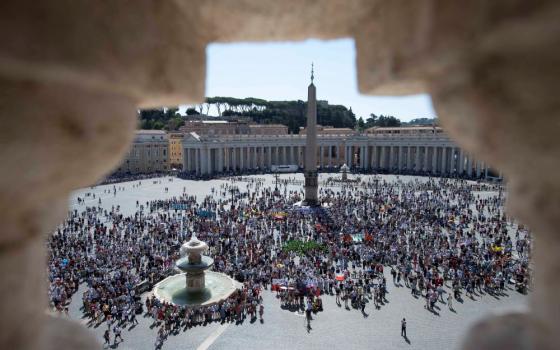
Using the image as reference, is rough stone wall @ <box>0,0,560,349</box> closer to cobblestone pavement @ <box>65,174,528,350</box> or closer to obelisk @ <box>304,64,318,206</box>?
cobblestone pavement @ <box>65,174,528,350</box>

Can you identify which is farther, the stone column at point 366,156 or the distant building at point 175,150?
the distant building at point 175,150

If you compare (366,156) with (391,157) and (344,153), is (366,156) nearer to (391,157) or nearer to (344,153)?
(391,157)

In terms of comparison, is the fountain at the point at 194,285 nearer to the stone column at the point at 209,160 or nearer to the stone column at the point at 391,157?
the stone column at the point at 209,160

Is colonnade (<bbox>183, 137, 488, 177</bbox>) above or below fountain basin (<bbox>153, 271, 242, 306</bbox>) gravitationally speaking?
above

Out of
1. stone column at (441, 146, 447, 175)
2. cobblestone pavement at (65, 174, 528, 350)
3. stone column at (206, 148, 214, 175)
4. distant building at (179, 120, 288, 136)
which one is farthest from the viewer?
distant building at (179, 120, 288, 136)

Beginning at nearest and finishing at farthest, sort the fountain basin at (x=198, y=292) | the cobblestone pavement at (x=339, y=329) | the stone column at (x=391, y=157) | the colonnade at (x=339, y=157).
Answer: the cobblestone pavement at (x=339, y=329)
the fountain basin at (x=198, y=292)
the colonnade at (x=339, y=157)
the stone column at (x=391, y=157)

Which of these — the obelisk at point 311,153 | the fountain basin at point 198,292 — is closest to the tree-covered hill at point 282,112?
the obelisk at point 311,153

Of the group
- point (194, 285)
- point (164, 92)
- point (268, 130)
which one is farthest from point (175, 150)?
point (164, 92)

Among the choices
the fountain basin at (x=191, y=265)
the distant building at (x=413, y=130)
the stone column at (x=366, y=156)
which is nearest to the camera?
the fountain basin at (x=191, y=265)

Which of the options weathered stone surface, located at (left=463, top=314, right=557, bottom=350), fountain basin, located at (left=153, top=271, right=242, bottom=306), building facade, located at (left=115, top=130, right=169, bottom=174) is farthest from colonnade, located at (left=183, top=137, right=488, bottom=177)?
weathered stone surface, located at (left=463, top=314, right=557, bottom=350)
